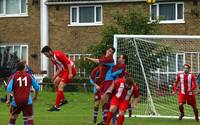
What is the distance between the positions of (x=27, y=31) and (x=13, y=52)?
1688 mm

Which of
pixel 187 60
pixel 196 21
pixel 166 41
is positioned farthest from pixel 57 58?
pixel 196 21

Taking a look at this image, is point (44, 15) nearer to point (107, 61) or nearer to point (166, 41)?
point (166, 41)

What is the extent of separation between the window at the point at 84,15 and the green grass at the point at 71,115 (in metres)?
9.79

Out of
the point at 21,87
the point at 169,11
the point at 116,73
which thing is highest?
the point at 169,11

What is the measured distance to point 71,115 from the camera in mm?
24609

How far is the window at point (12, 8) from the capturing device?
44.3m

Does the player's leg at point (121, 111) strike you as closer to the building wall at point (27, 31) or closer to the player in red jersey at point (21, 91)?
the player in red jersey at point (21, 91)

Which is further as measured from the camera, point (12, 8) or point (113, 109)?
point (12, 8)

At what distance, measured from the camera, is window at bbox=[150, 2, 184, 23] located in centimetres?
4100

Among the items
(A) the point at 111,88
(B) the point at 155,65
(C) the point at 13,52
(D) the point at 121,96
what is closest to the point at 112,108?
(D) the point at 121,96

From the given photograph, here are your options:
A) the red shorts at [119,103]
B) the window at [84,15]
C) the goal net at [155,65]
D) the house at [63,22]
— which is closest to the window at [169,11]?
the house at [63,22]

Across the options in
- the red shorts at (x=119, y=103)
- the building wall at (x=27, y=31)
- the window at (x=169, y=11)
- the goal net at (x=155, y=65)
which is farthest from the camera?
the building wall at (x=27, y=31)

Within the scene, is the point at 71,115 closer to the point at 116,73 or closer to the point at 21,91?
the point at 116,73

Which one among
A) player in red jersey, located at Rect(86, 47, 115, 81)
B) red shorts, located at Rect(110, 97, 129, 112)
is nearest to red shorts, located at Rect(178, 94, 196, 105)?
player in red jersey, located at Rect(86, 47, 115, 81)
